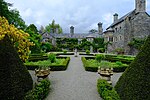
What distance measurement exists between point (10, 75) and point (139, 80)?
12.3 feet

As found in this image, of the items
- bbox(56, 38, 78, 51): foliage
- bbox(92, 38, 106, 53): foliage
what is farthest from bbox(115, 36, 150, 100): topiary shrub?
bbox(56, 38, 78, 51): foliage

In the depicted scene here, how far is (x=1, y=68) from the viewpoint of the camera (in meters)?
6.77

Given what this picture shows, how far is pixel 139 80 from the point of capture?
18.3 feet

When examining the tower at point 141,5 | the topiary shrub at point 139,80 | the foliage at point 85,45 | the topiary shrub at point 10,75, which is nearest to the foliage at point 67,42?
the foliage at point 85,45

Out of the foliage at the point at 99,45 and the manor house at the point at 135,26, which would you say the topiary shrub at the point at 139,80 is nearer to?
the manor house at the point at 135,26

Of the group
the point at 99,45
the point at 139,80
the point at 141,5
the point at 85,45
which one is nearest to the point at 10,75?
the point at 139,80

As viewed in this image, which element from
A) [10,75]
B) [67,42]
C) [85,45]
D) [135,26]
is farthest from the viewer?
[67,42]

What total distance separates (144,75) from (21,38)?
10.1 m

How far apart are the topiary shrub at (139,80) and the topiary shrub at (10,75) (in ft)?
10.4

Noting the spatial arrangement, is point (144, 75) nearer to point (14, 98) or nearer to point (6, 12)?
point (14, 98)

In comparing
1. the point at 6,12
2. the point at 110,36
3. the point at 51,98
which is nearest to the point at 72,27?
the point at 110,36

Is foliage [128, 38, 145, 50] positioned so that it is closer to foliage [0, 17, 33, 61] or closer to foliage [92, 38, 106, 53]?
foliage [92, 38, 106, 53]

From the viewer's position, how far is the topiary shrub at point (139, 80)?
535 cm

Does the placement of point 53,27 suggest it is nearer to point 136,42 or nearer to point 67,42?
point 67,42
